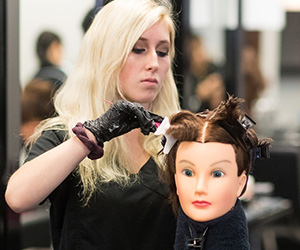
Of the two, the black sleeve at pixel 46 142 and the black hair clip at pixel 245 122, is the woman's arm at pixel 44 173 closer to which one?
the black sleeve at pixel 46 142

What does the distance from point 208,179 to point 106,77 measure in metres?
0.50

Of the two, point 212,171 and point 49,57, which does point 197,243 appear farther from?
point 49,57

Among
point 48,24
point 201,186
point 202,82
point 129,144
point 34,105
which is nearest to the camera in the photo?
point 201,186

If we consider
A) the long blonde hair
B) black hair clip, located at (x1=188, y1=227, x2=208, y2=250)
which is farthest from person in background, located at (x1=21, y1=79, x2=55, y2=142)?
black hair clip, located at (x1=188, y1=227, x2=208, y2=250)

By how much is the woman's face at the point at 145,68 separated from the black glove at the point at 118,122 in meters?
0.25

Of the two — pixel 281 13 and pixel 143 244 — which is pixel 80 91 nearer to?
pixel 143 244

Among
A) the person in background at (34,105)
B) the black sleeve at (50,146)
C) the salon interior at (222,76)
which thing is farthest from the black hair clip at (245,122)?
the person in background at (34,105)

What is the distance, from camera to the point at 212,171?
1359 mm

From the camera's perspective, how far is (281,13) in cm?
711

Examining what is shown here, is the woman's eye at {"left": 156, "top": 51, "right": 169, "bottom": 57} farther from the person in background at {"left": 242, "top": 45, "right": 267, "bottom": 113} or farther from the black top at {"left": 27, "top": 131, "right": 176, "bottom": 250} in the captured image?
the person in background at {"left": 242, "top": 45, "right": 267, "bottom": 113}

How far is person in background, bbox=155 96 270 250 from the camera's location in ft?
4.43

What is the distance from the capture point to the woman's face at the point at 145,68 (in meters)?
1.67

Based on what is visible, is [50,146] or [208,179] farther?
[50,146]

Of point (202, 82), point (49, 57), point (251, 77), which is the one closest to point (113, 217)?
point (49, 57)
